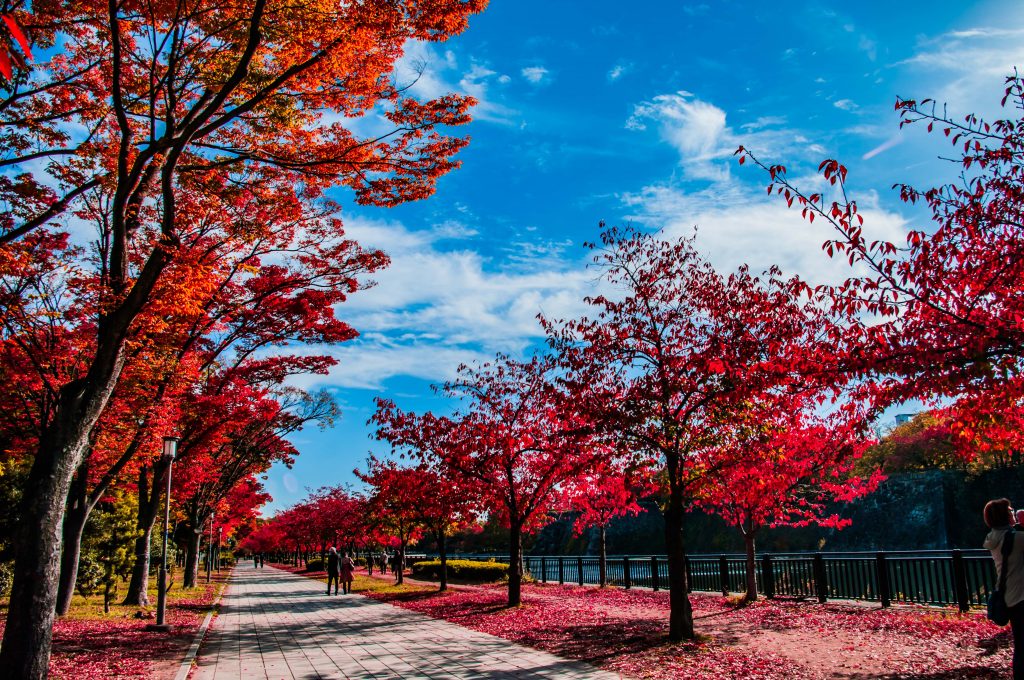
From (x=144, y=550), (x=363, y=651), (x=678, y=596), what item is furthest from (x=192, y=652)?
(x=144, y=550)

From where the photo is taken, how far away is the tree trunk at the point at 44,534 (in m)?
6.46

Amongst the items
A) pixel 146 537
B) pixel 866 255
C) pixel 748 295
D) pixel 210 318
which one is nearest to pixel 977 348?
pixel 866 255

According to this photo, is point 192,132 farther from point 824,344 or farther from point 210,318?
point 210,318

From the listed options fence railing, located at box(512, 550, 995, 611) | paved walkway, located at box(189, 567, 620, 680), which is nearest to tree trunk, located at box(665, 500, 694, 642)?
paved walkway, located at box(189, 567, 620, 680)

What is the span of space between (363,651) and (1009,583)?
8.92 meters

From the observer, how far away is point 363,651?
34.9 ft

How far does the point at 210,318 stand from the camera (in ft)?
50.2

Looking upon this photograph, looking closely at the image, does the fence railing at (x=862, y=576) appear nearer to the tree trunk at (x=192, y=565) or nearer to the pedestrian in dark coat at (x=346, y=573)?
the pedestrian in dark coat at (x=346, y=573)

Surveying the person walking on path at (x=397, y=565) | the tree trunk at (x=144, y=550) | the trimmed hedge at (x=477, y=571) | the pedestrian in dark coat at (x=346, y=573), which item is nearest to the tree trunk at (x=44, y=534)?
the tree trunk at (x=144, y=550)

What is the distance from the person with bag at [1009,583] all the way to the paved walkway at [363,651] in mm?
4155

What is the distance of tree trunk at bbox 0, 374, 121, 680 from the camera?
6.46m

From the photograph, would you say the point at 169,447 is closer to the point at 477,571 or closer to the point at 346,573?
the point at 346,573

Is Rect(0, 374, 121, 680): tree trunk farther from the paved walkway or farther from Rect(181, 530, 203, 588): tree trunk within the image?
Rect(181, 530, 203, 588): tree trunk

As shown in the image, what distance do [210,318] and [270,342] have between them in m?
1.62
